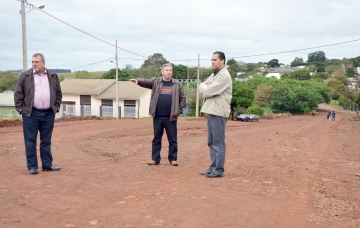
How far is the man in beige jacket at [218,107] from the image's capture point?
675 cm

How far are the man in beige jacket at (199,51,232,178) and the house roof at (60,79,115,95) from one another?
4231 centimetres

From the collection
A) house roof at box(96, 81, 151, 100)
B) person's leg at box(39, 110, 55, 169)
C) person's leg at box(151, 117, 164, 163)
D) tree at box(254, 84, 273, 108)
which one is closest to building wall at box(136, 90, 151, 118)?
house roof at box(96, 81, 151, 100)

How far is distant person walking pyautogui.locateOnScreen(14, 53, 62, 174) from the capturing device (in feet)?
23.0

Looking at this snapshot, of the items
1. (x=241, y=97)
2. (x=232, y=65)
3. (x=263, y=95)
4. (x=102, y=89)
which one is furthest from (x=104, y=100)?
(x=232, y=65)

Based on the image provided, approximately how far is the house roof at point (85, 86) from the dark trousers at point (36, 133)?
4137 centimetres

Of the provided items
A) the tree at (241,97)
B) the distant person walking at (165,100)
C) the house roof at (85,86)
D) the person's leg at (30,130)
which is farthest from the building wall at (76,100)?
the person's leg at (30,130)

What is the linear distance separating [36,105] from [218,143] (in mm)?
3029

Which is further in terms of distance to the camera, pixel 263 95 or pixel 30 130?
pixel 263 95

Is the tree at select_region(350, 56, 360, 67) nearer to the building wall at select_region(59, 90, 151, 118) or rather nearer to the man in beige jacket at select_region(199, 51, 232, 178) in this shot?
the building wall at select_region(59, 90, 151, 118)

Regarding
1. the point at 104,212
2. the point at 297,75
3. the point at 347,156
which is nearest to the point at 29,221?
the point at 104,212

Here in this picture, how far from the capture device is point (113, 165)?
7.91m

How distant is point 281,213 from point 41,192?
2.98 metres

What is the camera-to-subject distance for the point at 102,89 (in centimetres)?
4934

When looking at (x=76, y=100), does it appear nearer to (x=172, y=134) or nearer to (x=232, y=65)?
(x=172, y=134)
